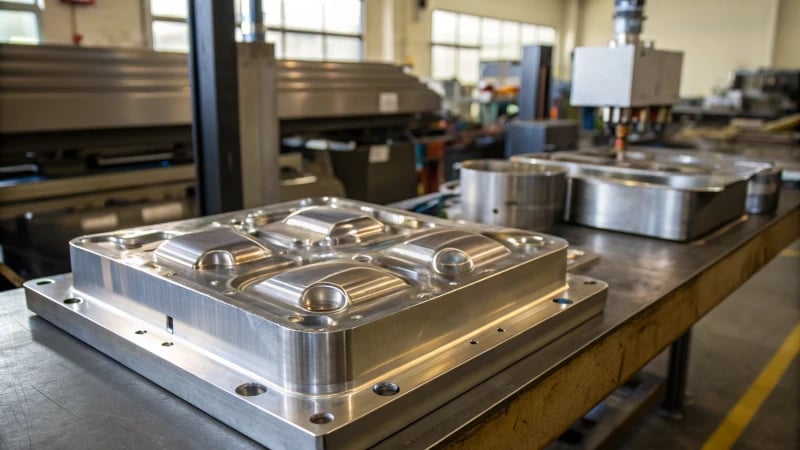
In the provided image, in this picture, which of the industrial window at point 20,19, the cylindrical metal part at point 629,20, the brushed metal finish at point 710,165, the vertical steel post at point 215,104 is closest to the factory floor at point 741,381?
the brushed metal finish at point 710,165

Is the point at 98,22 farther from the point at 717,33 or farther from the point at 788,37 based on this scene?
the point at 788,37

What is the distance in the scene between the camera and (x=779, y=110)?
20.9 feet

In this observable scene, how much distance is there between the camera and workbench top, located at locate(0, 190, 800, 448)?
44 centimetres

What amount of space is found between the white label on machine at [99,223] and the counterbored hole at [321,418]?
133 centimetres

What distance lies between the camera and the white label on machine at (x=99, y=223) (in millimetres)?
1534

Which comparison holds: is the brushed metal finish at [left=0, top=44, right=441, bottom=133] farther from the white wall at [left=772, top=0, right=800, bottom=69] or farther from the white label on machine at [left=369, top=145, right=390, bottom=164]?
the white wall at [left=772, top=0, right=800, bottom=69]

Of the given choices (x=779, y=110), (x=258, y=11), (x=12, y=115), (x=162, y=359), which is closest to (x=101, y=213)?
(x=12, y=115)

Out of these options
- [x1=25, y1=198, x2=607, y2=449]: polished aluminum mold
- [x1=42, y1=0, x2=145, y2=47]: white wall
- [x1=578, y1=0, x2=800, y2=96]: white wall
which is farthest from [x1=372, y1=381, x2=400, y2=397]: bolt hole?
[x1=578, y1=0, x2=800, y2=96]: white wall

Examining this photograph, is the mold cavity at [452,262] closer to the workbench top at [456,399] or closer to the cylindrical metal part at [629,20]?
the workbench top at [456,399]

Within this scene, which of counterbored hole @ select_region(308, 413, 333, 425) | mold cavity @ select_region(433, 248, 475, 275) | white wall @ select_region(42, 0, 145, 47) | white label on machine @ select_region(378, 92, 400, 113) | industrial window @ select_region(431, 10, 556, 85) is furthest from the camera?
industrial window @ select_region(431, 10, 556, 85)

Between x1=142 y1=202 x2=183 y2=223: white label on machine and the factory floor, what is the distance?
52.7 inches

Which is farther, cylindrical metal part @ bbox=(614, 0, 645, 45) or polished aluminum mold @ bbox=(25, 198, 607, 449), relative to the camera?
cylindrical metal part @ bbox=(614, 0, 645, 45)

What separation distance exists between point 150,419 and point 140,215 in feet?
4.26

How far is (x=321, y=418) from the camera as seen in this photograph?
0.41 m
